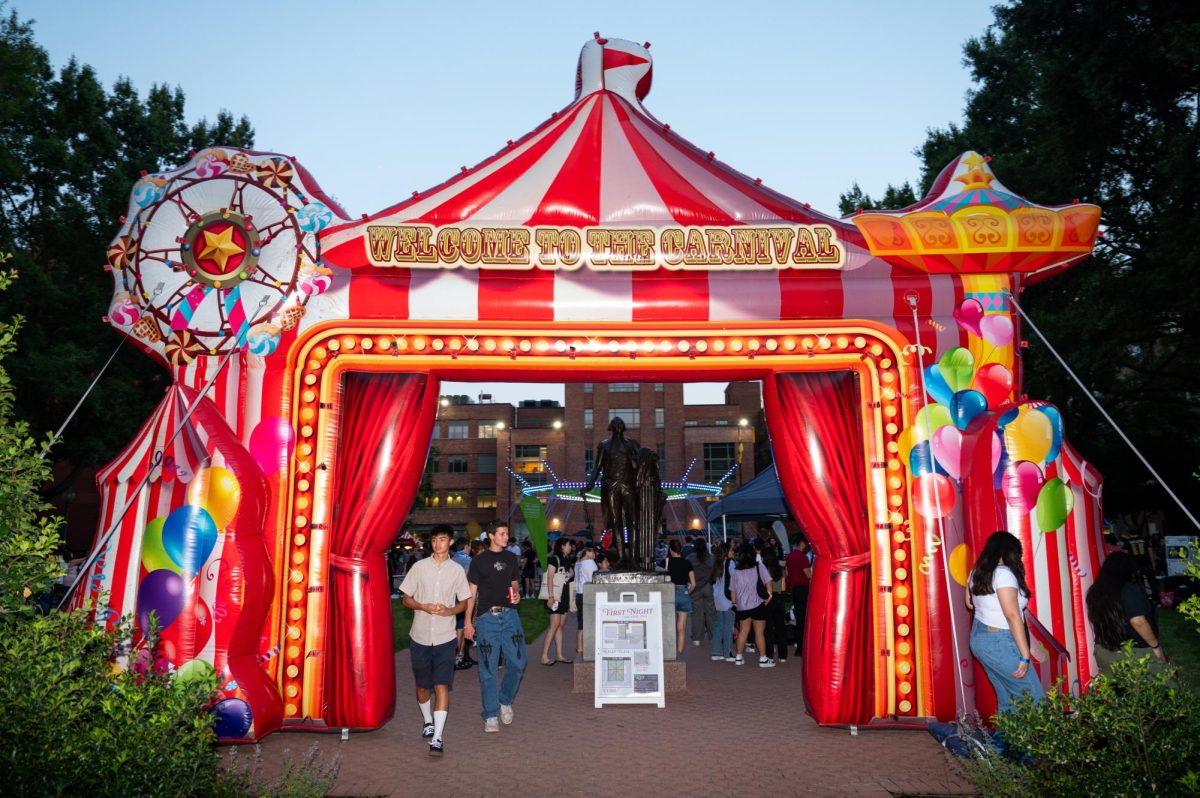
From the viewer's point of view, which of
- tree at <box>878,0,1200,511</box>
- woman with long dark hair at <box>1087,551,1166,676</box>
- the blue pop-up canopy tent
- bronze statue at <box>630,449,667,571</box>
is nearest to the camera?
woman with long dark hair at <box>1087,551,1166,676</box>

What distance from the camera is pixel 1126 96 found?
44.6 feet

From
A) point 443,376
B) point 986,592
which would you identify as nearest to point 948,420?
point 986,592

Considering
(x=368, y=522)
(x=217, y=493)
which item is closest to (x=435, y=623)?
(x=368, y=522)

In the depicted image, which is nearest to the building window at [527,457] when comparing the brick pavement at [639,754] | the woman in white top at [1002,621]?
the brick pavement at [639,754]

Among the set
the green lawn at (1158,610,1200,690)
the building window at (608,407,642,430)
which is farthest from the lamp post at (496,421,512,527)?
the green lawn at (1158,610,1200,690)

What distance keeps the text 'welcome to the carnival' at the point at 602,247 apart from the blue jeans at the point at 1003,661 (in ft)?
10.3

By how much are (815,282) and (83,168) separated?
1344cm

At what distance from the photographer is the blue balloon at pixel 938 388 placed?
7.15 metres

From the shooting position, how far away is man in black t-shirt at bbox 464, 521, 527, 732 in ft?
23.1

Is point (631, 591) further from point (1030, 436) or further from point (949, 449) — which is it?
point (1030, 436)

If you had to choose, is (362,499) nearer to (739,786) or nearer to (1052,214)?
(739,786)

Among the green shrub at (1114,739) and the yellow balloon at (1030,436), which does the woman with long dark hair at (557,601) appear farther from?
the green shrub at (1114,739)

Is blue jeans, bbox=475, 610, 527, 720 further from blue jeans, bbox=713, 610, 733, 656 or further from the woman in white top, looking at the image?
blue jeans, bbox=713, 610, 733, 656

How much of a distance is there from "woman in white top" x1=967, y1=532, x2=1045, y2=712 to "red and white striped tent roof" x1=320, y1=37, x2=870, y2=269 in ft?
9.23
